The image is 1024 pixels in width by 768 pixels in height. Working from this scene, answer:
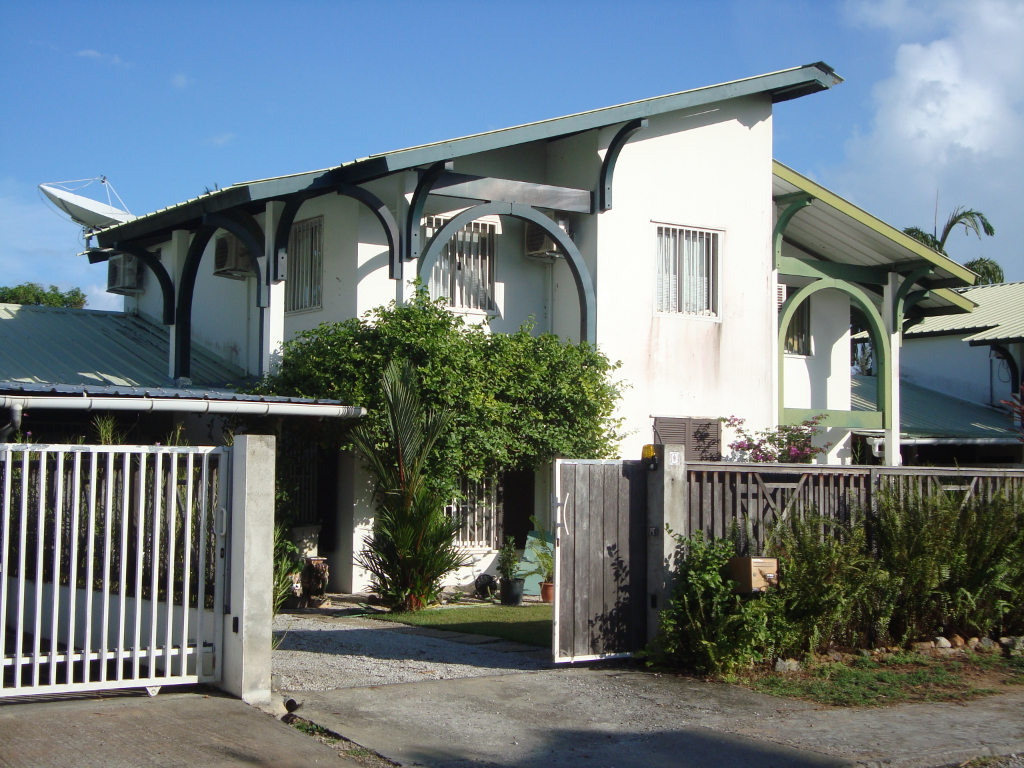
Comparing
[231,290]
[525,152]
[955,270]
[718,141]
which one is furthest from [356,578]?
[955,270]

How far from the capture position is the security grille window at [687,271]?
610 inches

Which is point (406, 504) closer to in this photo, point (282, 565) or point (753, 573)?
point (282, 565)

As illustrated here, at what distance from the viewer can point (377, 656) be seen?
30.8 ft

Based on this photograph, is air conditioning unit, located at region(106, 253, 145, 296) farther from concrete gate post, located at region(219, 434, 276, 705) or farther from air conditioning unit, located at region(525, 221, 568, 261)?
concrete gate post, located at region(219, 434, 276, 705)

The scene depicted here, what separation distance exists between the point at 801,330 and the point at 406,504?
9.64m

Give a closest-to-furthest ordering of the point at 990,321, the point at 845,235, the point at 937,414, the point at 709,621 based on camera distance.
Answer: the point at 709,621 < the point at 845,235 < the point at 937,414 < the point at 990,321

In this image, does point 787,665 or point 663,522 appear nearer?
point 787,665

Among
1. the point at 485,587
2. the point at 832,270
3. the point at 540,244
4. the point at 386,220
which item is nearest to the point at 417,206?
the point at 386,220

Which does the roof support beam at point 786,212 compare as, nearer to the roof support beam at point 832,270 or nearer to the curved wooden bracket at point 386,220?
the roof support beam at point 832,270

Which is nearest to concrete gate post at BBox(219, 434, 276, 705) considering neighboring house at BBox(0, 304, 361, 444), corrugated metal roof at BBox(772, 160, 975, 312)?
neighboring house at BBox(0, 304, 361, 444)

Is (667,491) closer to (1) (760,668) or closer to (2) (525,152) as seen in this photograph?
(1) (760,668)

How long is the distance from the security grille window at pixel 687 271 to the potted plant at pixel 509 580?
14.5ft

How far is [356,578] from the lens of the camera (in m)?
13.6

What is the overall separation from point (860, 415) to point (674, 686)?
437 inches
